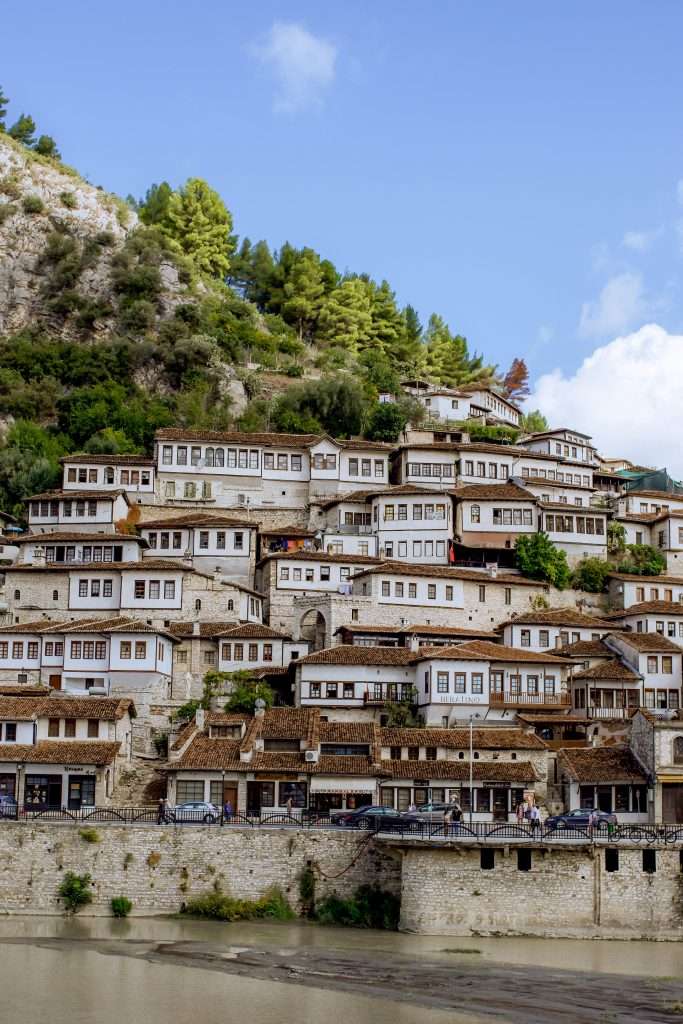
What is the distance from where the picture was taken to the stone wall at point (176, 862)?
3909 centimetres

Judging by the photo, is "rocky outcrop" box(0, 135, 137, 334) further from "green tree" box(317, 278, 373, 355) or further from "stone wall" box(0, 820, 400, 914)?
"stone wall" box(0, 820, 400, 914)

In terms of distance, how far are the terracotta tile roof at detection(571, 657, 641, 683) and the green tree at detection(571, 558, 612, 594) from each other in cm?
1152

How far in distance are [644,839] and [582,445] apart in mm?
47364

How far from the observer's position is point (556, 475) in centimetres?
7675

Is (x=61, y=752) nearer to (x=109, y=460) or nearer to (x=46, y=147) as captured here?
(x=109, y=460)

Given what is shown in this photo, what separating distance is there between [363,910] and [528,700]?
1651cm

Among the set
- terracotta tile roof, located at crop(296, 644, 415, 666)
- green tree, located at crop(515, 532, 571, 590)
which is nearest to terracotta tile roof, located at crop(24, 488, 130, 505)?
terracotta tile roof, located at crop(296, 644, 415, 666)

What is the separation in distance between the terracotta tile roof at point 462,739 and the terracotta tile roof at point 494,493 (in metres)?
21.1

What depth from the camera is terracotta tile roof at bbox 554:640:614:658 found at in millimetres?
56125

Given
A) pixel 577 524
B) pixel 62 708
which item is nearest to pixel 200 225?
pixel 577 524

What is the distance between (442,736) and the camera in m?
47.9

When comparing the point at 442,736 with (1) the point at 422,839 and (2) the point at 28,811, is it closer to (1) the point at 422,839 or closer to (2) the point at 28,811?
(1) the point at 422,839

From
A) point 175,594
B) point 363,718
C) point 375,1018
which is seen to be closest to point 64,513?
point 175,594

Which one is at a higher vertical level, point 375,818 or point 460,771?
point 460,771
